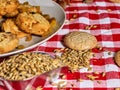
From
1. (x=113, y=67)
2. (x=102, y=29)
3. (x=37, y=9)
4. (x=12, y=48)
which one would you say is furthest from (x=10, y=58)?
(x=102, y=29)

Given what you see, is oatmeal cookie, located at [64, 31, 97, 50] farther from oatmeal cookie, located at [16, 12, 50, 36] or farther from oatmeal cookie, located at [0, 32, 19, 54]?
oatmeal cookie, located at [0, 32, 19, 54]

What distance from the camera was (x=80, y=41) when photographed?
47.0 inches

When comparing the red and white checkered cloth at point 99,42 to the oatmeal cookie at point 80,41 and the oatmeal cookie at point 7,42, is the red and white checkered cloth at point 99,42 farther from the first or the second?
the oatmeal cookie at point 7,42

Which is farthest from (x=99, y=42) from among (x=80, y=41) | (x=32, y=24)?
(x=32, y=24)

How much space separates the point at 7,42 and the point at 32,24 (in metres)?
0.12

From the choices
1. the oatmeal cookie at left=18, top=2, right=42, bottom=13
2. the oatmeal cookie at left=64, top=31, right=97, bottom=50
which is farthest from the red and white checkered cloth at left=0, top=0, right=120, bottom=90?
the oatmeal cookie at left=18, top=2, right=42, bottom=13

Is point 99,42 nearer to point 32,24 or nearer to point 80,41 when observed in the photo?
point 80,41

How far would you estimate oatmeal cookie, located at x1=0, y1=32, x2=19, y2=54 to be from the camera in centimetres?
103

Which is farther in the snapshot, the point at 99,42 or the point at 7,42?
the point at 99,42

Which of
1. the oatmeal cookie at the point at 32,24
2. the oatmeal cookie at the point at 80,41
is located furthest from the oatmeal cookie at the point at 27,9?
the oatmeal cookie at the point at 80,41

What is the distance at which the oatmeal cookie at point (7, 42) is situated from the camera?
1030 mm

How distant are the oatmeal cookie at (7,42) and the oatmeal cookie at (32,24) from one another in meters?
0.06

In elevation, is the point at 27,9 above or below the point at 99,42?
above

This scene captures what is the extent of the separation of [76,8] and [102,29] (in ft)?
0.70
